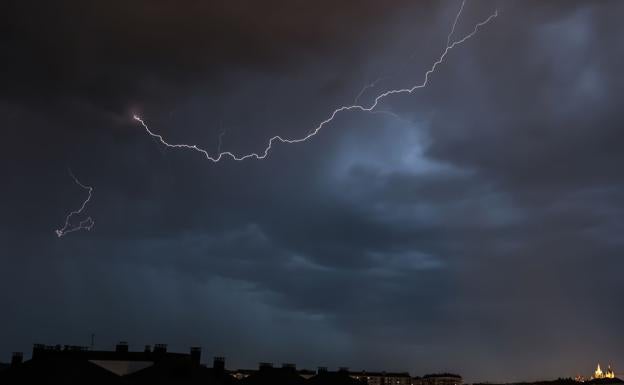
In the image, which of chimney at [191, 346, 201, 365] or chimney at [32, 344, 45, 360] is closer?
chimney at [32, 344, 45, 360]

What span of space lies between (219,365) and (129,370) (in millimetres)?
7418

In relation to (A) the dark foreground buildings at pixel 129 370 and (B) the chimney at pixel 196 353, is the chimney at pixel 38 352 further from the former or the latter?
(B) the chimney at pixel 196 353

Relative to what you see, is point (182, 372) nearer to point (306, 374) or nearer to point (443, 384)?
point (306, 374)

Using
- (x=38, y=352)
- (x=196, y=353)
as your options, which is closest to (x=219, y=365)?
(x=196, y=353)

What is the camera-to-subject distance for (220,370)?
51.0 meters

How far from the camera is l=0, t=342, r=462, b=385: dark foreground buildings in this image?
38.4m

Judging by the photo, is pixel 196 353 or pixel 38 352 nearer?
pixel 38 352

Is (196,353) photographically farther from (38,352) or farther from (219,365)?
(38,352)

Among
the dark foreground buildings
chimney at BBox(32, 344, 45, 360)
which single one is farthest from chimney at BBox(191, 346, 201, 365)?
chimney at BBox(32, 344, 45, 360)

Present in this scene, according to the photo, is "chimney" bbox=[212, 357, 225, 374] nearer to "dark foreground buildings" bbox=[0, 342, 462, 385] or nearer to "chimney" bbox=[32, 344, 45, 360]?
"dark foreground buildings" bbox=[0, 342, 462, 385]

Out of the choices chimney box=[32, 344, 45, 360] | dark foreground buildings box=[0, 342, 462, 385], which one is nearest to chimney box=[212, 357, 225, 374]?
dark foreground buildings box=[0, 342, 462, 385]

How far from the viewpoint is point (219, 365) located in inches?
2028

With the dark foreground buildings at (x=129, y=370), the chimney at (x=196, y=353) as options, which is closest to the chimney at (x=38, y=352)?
the dark foreground buildings at (x=129, y=370)

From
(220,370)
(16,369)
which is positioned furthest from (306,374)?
(16,369)
